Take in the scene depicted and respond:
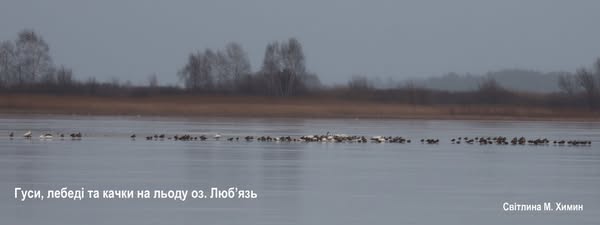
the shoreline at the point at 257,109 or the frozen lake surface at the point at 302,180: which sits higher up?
the shoreline at the point at 257,109

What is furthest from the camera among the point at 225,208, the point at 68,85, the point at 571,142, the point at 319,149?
the point at 68,85

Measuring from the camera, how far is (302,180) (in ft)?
58.6

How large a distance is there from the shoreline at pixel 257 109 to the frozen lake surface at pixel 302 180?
34.5 m

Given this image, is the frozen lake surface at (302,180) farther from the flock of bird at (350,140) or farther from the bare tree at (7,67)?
the bare tree at (7,67)

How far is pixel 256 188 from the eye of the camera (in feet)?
53.8

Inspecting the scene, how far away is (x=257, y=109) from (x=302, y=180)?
4938cm

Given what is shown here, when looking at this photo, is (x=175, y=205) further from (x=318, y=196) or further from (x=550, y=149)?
(x=550, y=149)

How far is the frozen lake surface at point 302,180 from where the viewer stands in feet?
44.4

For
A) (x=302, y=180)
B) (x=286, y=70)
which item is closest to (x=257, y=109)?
(x=286, y=70)

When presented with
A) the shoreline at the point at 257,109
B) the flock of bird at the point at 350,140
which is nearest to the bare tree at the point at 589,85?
the shoreline at the point at 257,109

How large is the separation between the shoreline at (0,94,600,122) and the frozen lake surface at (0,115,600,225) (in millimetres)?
34538

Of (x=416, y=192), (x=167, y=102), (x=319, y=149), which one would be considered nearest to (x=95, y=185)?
(x=416, y=192)

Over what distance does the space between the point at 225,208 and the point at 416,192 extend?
3281mm

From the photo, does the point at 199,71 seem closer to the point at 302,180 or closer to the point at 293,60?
the point at 293,60
